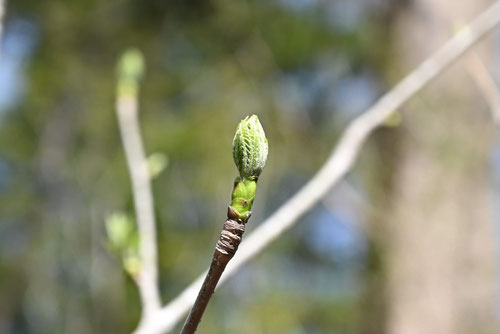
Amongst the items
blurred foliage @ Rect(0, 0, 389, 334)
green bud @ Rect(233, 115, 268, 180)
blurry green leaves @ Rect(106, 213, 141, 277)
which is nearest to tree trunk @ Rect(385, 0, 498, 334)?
blurred foliage @ Rect(0, 0, 389, 334)

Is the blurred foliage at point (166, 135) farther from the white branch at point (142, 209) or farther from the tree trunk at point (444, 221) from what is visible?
the white branch at point (142, 209)

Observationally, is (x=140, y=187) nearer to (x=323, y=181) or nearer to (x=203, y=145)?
(x=323, y=181)

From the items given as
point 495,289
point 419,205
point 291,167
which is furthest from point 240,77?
point 495,289

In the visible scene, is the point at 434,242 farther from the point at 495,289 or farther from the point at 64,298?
the point at 64,298

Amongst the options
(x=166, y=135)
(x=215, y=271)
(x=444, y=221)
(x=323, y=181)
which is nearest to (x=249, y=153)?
(x=215, y=271)

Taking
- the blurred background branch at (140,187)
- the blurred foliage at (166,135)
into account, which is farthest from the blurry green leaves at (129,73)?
the blurred foliage at (166,135)

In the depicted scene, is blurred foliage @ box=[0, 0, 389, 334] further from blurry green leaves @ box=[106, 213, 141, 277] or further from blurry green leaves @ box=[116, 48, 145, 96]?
blurry green leaves @ box=[106, 213, 141, 277]
